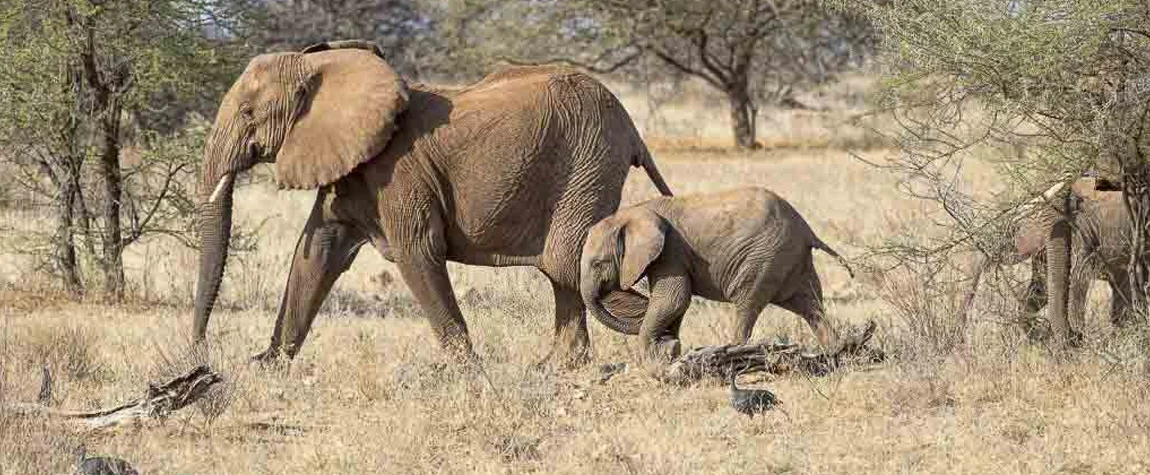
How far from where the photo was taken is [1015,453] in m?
7.43

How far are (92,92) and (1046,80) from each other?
293 inches

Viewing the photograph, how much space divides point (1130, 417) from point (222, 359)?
16.0ft

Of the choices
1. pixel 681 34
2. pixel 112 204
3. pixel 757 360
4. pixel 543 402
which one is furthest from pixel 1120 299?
pixel 681 34

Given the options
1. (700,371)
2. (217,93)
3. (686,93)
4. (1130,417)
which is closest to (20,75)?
(217,93)

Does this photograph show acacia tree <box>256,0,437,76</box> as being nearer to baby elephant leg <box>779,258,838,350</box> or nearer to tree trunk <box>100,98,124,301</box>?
tree trunk <box>100,98,124,301</box>

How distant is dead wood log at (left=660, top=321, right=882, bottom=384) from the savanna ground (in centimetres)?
11

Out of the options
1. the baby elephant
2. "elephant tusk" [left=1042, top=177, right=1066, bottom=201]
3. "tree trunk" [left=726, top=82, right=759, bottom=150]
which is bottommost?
"tree trunk" [left=726, top=82, right=759, bottom=150]

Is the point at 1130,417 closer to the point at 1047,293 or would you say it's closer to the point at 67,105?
the point at 1047,293

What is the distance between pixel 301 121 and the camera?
32.0 ft

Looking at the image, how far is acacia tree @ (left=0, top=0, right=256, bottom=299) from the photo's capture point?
12602mm

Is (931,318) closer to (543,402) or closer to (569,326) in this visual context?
(569,326)

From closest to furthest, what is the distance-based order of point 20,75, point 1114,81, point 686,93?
1. point 1114,81
2. point 20,75
3. point 686,93

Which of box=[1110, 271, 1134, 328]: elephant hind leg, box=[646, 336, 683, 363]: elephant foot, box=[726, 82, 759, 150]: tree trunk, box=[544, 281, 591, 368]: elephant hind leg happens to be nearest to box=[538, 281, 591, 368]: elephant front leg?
box=[544, 281, 591, 368]: elephant hind leg

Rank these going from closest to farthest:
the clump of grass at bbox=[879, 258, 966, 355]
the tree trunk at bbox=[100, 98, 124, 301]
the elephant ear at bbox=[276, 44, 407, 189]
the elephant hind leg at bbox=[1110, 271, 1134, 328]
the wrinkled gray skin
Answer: the clump of grass at bbox=[879, 258, 966, 355] < the elephant ear at bbox=[276, 44, 407, 189] < the elephant hind leg at bbox=[1110, 271, 1134, 328] < the wrinkled gray skin < the tree trunk at bbox=[100, 98, 124, 301]
